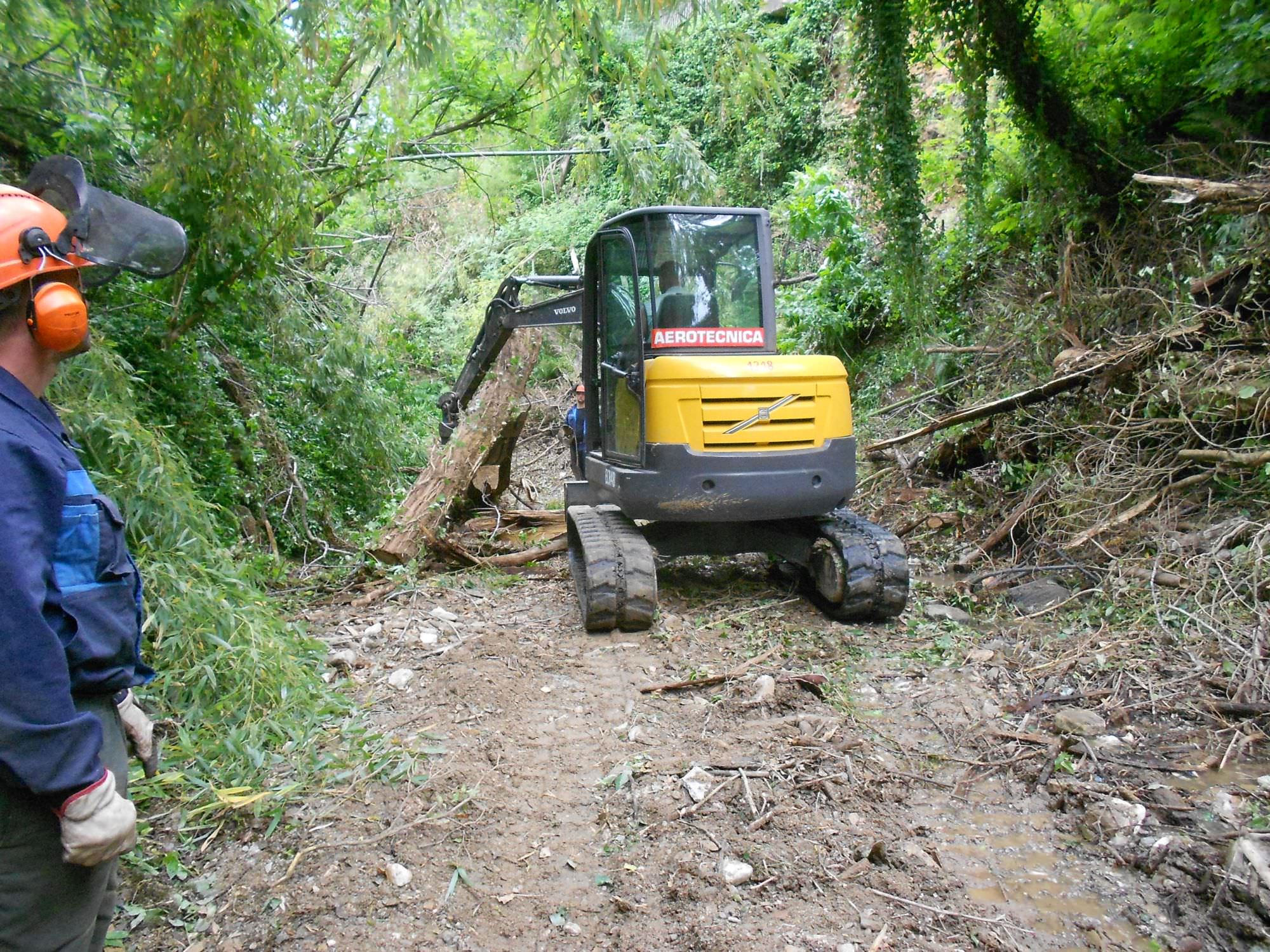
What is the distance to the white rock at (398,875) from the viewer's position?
2.55 m

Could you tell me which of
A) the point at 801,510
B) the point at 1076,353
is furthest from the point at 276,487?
the point at 1076,353

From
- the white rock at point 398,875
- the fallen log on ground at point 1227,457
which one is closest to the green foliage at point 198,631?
the white rock at point 398,875

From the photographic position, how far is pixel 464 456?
680cm

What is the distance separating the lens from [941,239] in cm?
845

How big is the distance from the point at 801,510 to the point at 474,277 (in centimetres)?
1508

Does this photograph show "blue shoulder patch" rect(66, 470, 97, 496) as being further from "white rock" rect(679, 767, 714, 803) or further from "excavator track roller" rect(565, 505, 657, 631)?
"excavator track roller" rect(565, 505, 657, 631)

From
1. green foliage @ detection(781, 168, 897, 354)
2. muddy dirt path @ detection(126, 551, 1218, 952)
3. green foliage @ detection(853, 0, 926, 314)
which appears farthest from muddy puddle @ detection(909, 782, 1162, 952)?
green foliage @ detection(781, 168, 897, 354)

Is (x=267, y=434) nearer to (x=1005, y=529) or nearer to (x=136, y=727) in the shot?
(x=136, y=727)

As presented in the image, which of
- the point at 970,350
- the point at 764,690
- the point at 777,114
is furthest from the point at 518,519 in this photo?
the point at 777,114

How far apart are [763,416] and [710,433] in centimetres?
34

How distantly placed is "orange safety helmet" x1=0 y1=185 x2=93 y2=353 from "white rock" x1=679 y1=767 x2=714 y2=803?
2393mm

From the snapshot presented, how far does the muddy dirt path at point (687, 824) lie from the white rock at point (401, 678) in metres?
0.02

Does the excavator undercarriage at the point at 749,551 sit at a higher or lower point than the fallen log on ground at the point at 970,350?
lower

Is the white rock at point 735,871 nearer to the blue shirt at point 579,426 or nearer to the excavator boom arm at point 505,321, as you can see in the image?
the blue shirt at point 579,426
